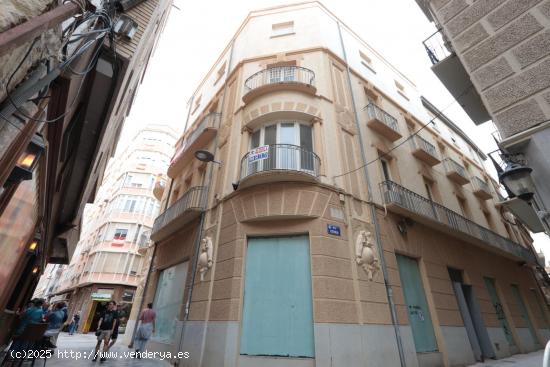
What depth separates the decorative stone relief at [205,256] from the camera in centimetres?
812

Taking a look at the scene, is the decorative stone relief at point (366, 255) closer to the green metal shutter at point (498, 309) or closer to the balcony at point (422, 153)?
the balcony at point (422, 153)

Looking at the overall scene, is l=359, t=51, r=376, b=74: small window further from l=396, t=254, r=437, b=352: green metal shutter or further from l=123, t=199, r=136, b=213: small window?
l=123, t=199, r=136, b=213: small window

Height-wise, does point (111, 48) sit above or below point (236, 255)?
above

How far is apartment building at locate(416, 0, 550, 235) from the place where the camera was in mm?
3545

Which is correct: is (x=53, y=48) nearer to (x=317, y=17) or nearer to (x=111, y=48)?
(x=111, y=48)

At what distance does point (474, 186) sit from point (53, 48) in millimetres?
19927

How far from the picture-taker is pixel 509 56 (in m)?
4.04

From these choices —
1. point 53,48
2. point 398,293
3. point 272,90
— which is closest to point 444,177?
point 398,293

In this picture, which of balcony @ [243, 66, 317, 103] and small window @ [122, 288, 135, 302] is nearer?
balcony @ [243, 66, 317, 103]

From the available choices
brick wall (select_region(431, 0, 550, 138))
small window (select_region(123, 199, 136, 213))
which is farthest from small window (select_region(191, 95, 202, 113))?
small window (select_region(123, 199, 136, 213))

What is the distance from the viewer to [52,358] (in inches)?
307

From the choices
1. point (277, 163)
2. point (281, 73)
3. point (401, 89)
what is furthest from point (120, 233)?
point (401, 89)

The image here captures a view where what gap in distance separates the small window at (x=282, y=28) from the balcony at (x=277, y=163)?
7.98 m

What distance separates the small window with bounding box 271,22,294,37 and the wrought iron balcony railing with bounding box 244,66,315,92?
12.5 feet
